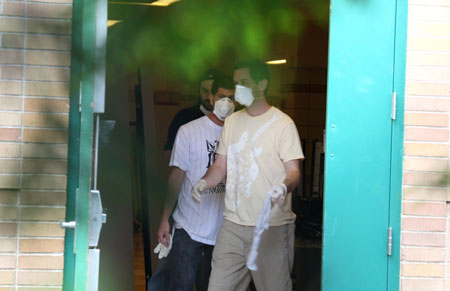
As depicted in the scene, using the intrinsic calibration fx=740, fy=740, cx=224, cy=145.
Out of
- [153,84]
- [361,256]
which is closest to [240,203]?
[361,256]

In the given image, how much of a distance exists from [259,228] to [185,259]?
0.91 meters

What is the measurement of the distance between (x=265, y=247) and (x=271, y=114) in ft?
2.69

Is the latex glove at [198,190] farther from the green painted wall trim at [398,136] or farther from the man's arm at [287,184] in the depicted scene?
the green painted wall trim at [398,136]

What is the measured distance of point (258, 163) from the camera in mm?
4465

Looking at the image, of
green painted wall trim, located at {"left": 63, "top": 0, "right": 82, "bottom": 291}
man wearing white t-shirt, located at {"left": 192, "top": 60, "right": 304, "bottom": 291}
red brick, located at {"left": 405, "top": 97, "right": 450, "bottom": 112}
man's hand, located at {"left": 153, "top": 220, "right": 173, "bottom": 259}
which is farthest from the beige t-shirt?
green painted wall trim, located at {"left": 63, "top": 0, "right": 82, "bottom": 291}

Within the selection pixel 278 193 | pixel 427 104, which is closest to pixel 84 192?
pixel 278 193

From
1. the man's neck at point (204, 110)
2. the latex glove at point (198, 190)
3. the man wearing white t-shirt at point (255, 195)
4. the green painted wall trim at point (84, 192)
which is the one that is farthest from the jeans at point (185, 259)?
the green painted wall trim at point (84, 192)

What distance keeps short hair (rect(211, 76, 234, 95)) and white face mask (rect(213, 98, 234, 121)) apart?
0.11 metres

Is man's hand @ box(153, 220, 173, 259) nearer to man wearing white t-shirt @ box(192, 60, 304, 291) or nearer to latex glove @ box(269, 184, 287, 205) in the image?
man wearing white t-shirt @ box(192, 60, 304, 291)

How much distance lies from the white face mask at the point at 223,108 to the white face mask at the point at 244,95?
17.7 inches

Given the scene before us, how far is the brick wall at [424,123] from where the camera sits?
3.90 meters

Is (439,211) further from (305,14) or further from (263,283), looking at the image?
(305,14)

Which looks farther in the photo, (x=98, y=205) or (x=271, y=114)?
(x=271, y=114)

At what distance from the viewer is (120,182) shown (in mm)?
6617
